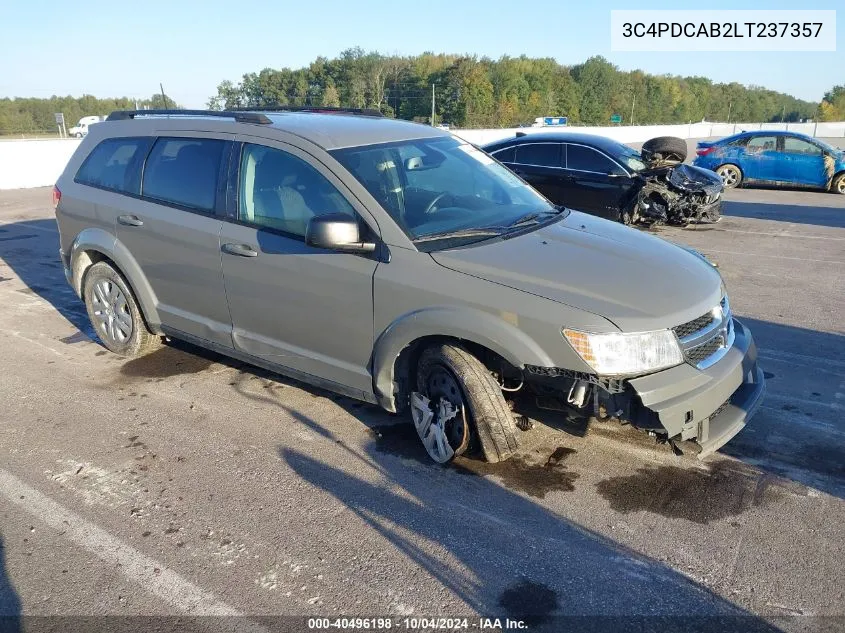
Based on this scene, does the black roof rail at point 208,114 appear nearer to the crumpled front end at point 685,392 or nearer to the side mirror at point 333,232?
the side mirror at point 333,232

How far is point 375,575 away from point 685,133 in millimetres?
58768

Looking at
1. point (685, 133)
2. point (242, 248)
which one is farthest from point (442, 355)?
point (685, 133)

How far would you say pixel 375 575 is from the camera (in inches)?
116

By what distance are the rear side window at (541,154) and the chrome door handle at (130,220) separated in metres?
7.63

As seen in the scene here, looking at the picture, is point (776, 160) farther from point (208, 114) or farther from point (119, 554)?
point (119, 554)

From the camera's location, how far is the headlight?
3188 millimetres

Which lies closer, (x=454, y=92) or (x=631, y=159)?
(x=631, y=159)

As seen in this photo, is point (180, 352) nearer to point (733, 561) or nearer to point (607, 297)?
point (607, 297)

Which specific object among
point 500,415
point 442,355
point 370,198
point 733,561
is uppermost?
point 370,198

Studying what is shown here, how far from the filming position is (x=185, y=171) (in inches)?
188

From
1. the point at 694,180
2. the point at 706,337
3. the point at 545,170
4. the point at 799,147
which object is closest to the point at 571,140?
the point at 545,170

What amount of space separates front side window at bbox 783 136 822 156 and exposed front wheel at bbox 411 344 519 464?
1631 centimetres

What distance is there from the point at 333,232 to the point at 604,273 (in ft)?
4.82

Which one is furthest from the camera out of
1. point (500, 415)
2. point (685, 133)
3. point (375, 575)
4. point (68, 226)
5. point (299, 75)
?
point (299, 75)
